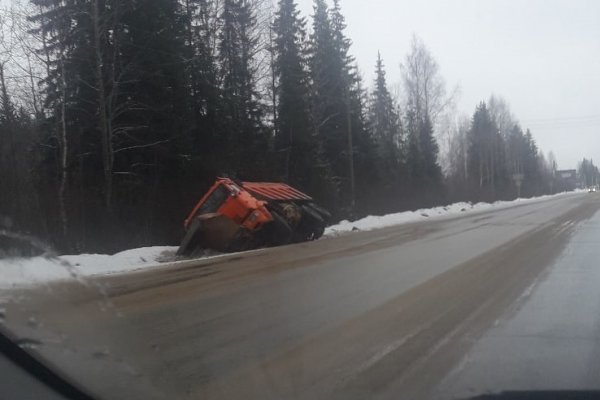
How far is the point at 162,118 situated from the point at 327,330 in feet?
61.6

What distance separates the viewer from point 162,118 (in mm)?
24547

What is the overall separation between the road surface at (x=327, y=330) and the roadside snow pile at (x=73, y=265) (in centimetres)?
27

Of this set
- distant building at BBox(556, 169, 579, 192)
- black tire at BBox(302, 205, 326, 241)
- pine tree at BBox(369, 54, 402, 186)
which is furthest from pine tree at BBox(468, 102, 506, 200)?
distant building at BBox(556, 169, 579, 192)

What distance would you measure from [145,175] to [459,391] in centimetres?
2068

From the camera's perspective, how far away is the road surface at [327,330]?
5113mm

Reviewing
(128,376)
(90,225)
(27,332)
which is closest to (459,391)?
(128,376)

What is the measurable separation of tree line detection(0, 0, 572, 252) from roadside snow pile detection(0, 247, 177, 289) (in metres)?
1.89

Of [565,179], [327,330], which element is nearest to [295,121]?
[327,330]

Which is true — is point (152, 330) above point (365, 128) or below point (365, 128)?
below

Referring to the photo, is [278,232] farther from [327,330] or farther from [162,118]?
[327,330]

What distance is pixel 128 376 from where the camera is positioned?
516cm

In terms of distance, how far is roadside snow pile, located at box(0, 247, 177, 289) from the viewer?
7406 millimetres

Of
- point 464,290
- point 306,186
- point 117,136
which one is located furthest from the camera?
point 306,186

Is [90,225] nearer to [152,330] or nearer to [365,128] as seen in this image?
[152,330]
